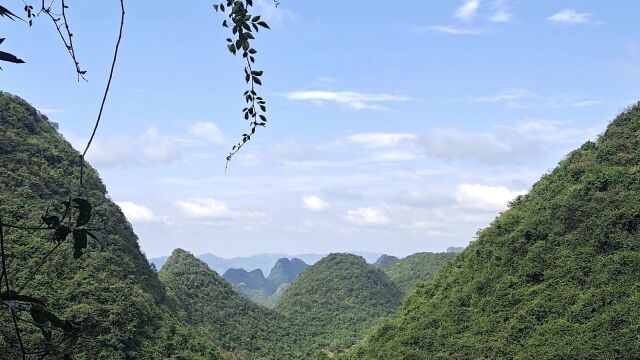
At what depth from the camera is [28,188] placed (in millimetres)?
28125

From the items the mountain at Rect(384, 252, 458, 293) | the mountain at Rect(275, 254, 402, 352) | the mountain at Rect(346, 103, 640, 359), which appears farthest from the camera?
the mountain at Rect(384, 252, 458, 293)

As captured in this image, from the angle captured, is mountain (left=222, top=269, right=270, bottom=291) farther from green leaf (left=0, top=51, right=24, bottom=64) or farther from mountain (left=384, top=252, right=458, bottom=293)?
green leaf (left=0, top=51, right=24, bottom=64)

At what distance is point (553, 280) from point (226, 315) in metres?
30.6

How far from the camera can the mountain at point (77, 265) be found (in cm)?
2361

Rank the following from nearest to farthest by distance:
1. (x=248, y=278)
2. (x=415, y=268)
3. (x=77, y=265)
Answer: (x=77, y=265) → (x=415, y=268) → (x=248, y=278)

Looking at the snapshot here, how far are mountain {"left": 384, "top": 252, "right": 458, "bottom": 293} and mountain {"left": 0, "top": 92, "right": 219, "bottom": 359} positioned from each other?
41045 mm

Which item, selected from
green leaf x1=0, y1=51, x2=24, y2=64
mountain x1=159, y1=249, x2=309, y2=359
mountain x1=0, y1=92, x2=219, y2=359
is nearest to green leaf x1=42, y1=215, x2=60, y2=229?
green leaf x1=0, y1=51, x2=24, y2=64

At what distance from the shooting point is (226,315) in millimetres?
46875

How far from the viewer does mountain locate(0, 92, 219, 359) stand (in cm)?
2361

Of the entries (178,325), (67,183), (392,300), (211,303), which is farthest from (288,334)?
(67,183)

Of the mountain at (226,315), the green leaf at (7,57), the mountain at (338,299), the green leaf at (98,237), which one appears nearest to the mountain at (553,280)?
the mountain at (226,315)

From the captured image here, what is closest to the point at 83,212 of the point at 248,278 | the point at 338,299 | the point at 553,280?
the point at 553,280

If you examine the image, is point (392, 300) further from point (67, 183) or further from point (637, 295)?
point (637, 295)

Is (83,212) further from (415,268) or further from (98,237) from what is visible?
(415,268)
